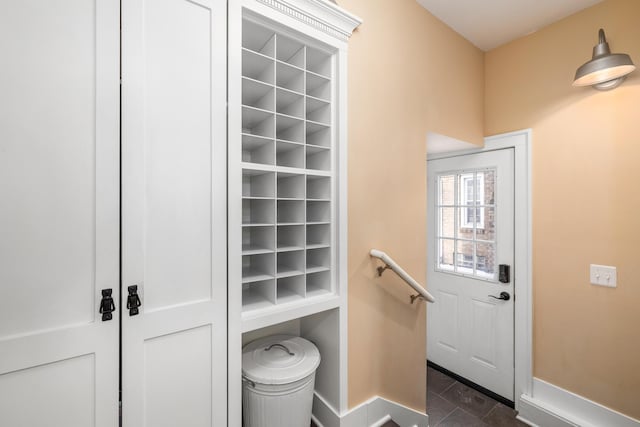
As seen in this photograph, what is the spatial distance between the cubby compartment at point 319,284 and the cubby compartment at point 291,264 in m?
0.15

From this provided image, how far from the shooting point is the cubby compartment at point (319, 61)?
1.37 metres

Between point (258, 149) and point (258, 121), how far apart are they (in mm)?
138

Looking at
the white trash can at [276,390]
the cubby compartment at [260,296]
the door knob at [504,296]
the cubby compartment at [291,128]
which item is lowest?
the white trash can at [276,390]

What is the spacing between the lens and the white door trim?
2018 millimetres

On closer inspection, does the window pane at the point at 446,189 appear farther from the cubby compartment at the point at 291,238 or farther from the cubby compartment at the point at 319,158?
the cubby compartment at the point at 291,238

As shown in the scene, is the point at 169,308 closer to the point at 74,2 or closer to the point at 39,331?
the point at 39,331

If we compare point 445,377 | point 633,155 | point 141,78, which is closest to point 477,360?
point 445,377

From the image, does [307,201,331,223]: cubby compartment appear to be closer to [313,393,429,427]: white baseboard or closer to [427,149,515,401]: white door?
[313,393,429,427]: white baseboard

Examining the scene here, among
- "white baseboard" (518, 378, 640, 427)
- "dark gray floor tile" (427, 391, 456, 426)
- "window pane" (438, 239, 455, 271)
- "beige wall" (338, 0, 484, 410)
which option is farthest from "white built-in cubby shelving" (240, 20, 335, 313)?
"white baseboard" (518, 378, 640, 427)

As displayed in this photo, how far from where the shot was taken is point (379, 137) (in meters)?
1.55

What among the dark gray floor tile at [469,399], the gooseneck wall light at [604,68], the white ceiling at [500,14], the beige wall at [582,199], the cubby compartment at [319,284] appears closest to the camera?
the cubby compartment at [319,284]

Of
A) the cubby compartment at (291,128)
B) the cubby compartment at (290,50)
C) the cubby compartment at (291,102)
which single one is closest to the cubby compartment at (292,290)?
the cubby compartment at (291,128)

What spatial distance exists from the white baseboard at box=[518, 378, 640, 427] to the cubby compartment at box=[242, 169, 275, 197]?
238cm

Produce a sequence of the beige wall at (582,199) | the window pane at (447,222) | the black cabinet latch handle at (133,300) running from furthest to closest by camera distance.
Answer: the window pane at (447,222) → the beige wall at (582,199) → the black cabinet latch handle at (133,300)
